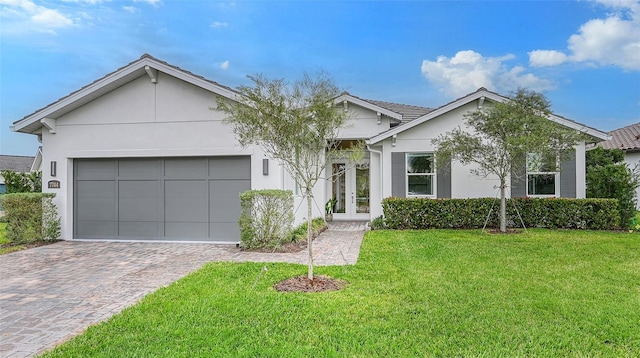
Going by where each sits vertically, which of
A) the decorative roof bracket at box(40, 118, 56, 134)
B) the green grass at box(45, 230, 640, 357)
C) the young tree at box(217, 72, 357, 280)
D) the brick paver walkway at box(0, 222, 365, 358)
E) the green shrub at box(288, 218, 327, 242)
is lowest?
the brick paver walkway at box(0, 222, 365, 358)

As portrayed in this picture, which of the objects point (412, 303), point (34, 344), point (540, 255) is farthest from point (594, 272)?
point (34, 344)

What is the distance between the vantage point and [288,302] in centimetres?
509

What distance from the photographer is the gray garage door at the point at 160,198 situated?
34.2 ft

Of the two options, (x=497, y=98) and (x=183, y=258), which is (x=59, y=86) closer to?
(x=183, y=258)

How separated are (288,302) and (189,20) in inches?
452

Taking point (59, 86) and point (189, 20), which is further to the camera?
point (59, 86)

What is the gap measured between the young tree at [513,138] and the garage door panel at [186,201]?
7214mm

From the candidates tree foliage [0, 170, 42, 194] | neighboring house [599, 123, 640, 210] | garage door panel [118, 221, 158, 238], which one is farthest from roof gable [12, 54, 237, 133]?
neighboring house [599, 123, 640, 210]

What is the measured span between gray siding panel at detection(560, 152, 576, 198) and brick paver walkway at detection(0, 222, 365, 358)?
7.31m

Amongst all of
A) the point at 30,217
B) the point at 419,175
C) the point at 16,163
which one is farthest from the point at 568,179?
the point at 16,163

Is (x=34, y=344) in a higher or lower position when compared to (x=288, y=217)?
lower

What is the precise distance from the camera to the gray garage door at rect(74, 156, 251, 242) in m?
10.4

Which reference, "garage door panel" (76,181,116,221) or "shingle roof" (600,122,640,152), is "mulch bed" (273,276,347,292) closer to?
"garage door panel" (76,181,116,221)

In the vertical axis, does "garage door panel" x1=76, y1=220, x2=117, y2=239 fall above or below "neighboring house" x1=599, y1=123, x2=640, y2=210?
below
